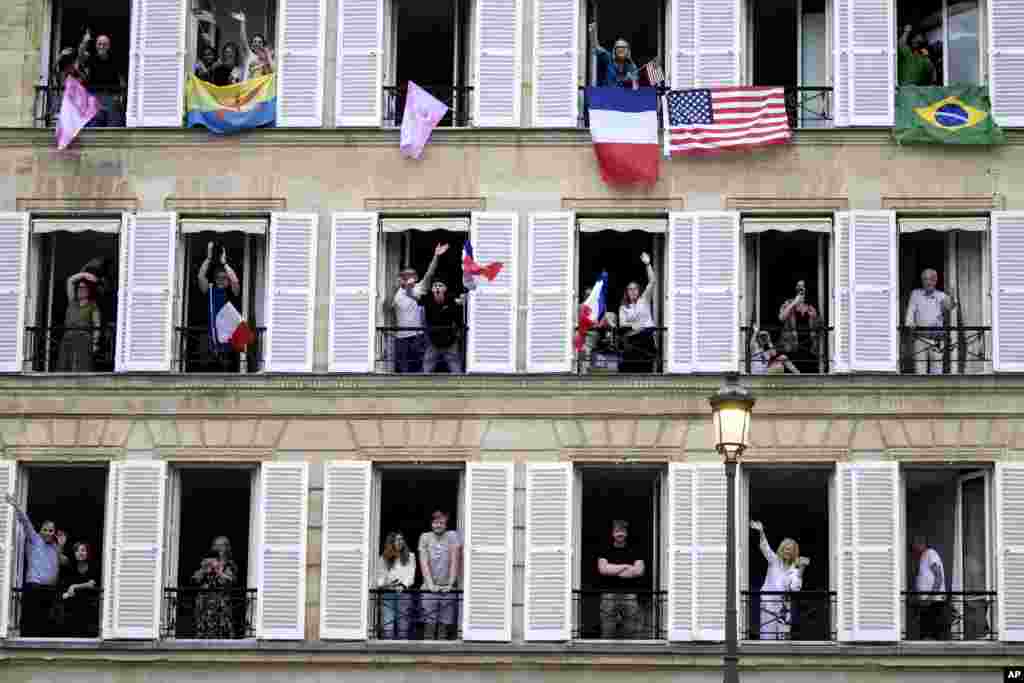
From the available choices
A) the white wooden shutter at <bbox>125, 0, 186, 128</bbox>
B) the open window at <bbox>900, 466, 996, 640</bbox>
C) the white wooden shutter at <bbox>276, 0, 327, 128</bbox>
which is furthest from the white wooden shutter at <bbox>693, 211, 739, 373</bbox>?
the white wooden shutter at <bbox>125, 0, 186, 128</bbox>

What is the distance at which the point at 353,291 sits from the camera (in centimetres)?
3884

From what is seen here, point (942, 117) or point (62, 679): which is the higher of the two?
point (942, 117)

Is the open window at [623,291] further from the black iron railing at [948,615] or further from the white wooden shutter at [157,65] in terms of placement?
the white wooden shutter at [157,65]

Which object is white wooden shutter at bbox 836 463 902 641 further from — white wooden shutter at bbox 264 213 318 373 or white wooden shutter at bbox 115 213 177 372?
white wooden shutter at bbox 115 213 177 372

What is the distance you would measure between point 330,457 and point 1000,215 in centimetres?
1019

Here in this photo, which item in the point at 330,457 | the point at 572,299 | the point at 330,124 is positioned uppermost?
the point at 330,124

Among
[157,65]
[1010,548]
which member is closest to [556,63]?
[157,65]

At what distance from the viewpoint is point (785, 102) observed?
1553 inches

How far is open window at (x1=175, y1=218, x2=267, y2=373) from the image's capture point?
3919 centimetres

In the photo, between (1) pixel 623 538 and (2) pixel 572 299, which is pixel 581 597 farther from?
(2) pixel 572 299

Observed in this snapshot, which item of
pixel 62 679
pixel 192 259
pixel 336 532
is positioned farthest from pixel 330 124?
pixel 62 679

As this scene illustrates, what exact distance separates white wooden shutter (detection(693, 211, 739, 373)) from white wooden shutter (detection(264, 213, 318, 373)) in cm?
555

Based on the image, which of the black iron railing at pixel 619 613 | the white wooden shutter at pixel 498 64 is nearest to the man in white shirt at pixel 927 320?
the black iron railing at pixel 619 613

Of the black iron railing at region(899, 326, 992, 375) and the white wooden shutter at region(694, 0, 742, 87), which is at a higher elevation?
the white wooden shutter at region(694, 0, 742, 87)
